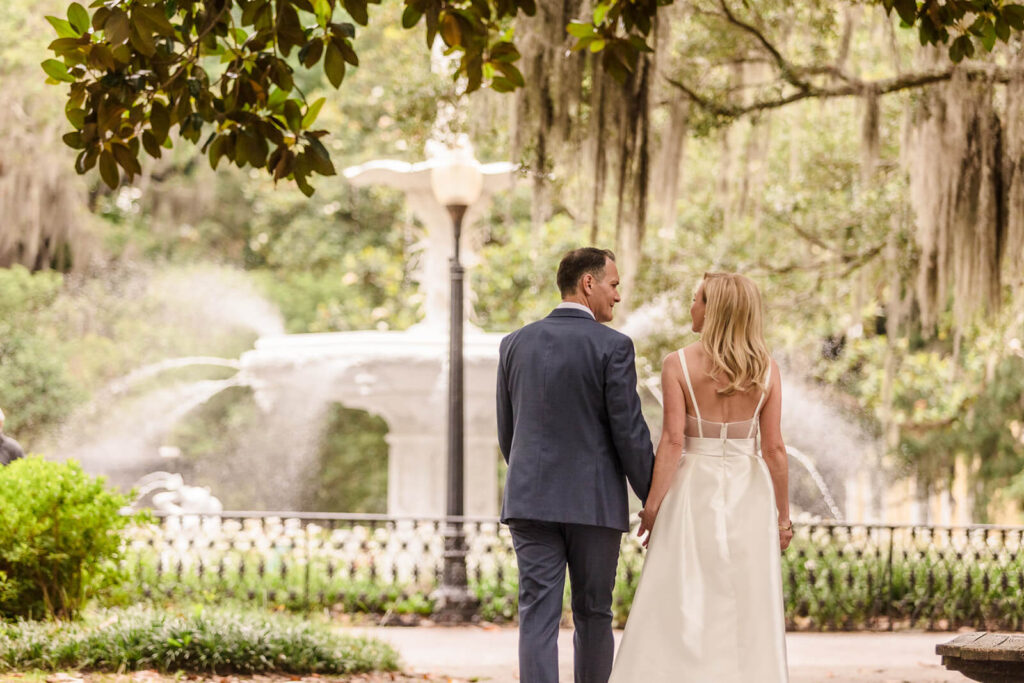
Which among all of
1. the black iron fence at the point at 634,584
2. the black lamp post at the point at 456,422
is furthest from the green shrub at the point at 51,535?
the black lamp post at the point at 456,422

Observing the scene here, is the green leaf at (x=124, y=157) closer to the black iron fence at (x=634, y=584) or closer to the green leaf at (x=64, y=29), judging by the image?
the green leaf at (x=64, y=29)

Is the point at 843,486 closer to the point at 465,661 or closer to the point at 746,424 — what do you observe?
the point at 465,661

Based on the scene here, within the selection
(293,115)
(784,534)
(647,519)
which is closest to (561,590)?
(647,519)

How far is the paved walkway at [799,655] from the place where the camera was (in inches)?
290

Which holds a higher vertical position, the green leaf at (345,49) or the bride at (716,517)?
the green leaf at (345,49)

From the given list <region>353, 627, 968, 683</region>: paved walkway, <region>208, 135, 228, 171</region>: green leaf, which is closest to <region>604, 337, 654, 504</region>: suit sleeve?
<region>208, 135, 228, 171</region>: green leaf

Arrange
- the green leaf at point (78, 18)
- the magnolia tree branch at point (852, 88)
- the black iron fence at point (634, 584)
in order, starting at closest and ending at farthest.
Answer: the green leaf at point (78, 18), the magnolia tree branch at point (852, 88), the black iron fence at point (634, 584)

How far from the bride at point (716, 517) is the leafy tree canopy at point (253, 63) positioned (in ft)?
4.81

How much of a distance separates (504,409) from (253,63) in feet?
6.69

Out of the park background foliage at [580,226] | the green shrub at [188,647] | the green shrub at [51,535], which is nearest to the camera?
the green shrub at [188,647]

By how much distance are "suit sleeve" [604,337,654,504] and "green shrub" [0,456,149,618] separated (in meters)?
3.55

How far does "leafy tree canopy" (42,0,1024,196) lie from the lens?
5066 mm

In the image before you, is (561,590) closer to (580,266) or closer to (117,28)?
(580,266)

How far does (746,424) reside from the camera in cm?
498
